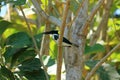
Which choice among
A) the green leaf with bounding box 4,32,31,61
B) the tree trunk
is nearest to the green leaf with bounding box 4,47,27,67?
the green leaf with bounding box 4,32,31,61

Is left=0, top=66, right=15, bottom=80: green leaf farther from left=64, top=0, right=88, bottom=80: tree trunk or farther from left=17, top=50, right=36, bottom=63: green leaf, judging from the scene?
left=64, top=0, right=88, bottom=80: tree trunk

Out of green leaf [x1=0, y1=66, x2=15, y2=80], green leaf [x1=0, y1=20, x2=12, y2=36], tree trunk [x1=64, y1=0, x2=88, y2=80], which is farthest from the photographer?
green leaf [x1=0, y1=20, x2=12, y2=36]

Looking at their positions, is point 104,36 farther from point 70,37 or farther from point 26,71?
point 70,37

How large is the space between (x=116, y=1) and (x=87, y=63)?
49 cm

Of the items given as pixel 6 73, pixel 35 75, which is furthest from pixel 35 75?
pixel 6 73

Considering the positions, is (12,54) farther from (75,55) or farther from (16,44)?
(75,55)

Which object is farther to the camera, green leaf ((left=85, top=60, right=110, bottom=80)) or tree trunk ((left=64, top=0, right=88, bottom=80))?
green leaf ((left=85, top=60, right=110, bottom=80))

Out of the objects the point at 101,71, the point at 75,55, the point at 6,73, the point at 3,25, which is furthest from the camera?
the point at 101,71

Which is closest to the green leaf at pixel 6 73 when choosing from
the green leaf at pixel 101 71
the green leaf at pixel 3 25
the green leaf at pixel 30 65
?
the green leaf at pixel 30 65

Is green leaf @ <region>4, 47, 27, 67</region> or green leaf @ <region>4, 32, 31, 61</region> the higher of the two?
green leaf @ <region>4, 32, 31, 61</region>

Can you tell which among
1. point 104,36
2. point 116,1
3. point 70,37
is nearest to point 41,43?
point 70,37

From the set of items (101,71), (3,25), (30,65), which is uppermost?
(3,25)

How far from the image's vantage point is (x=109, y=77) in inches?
54.3

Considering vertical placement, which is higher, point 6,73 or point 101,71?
point 6,73
